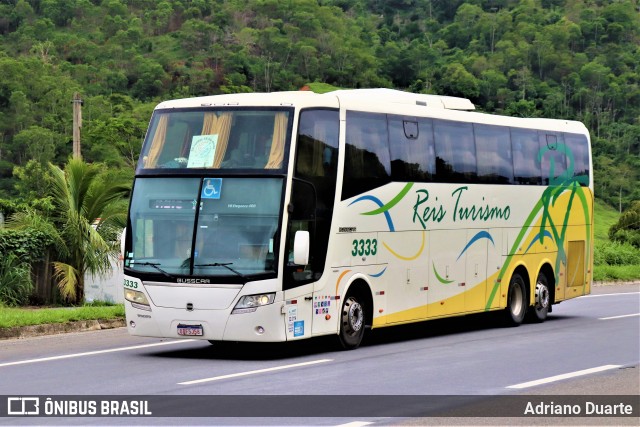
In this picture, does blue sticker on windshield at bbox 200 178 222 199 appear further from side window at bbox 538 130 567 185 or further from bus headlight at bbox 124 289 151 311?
side window at bbox 538 130 567 185

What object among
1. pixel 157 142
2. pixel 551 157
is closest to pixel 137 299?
pixel 157 142

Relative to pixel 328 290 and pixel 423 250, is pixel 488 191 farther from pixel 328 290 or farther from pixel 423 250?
pixel 328 290

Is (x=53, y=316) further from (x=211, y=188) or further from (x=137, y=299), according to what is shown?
(x=211, y=188)

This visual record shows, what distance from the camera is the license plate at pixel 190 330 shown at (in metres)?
15.6

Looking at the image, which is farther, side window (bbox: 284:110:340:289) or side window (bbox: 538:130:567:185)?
side window (bbox: 538:130:567:185)

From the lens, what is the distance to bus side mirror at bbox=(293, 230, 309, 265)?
15.4m

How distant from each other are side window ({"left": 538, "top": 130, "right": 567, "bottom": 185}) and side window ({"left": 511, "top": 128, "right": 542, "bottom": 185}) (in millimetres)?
215

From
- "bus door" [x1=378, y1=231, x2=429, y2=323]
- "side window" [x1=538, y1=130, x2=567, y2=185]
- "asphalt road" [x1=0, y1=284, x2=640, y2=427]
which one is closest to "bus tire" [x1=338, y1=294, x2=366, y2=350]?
"asphalt road" [x1=0, y1=284, x2=640, y2=427]

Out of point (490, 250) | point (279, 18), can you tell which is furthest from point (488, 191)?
point (279, 18)

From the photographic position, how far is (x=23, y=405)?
11.5m

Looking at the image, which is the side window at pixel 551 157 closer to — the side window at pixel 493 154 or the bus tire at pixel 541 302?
the side window at pixel 493 154

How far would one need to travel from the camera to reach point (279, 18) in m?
175

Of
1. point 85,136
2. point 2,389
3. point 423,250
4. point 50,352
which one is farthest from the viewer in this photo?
point 85,136

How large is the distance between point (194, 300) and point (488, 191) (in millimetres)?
7426
